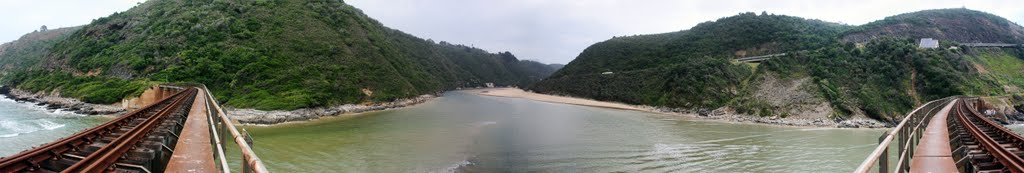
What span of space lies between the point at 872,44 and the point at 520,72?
140532mm

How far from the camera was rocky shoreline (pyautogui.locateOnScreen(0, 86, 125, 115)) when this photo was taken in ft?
104

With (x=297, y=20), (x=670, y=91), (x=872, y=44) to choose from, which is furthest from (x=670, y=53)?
(x=297, y=20)

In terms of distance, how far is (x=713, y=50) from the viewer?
212 ft

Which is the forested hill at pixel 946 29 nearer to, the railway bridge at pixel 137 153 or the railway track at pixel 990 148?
the railway track at pixel 990 148

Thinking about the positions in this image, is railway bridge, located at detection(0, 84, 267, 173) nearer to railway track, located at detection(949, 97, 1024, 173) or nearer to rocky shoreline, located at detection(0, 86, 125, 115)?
railway track, located at detection(949, 97, 1024, 173)

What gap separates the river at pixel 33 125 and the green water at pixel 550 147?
8.47m

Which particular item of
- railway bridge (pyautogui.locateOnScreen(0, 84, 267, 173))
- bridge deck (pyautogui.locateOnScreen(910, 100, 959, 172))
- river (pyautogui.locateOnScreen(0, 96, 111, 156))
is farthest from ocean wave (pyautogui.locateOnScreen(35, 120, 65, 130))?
bridge deck (pyautogui.locateOnScreen(910, 100, 959, 172))

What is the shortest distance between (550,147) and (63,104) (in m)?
37.8

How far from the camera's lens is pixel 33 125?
25.3m

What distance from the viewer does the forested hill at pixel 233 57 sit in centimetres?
3922

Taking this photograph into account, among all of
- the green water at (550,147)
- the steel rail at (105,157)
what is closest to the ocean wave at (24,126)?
the green water at (550,147)

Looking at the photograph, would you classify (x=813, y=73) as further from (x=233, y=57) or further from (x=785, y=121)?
(x=233, y=57)

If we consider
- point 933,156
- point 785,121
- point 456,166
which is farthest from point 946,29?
point 456,166

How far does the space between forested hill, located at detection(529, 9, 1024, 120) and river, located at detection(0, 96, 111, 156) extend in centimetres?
4501
